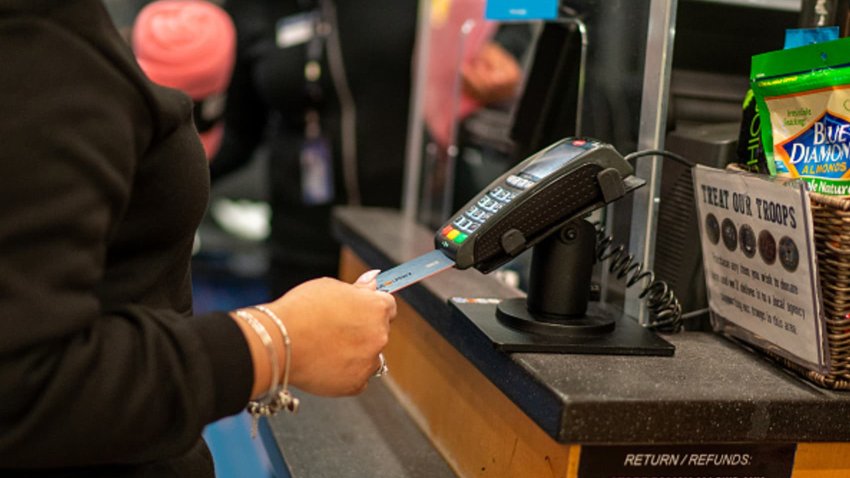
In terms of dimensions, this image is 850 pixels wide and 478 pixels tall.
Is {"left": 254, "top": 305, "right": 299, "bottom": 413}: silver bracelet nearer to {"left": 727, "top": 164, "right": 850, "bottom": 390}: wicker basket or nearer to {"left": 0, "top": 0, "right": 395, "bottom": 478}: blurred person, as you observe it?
{"left": 0, "top": 0, "right": 395, "bottom": 478}: blurred person

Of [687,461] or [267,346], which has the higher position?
[267,346]

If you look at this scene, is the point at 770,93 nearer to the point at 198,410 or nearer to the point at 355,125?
the point at 198,410

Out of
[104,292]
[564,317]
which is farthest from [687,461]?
[104,292]

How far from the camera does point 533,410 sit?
0.87 metres

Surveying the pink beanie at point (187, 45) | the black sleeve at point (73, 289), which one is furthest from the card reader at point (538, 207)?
the pink beanie at point (187, 45)

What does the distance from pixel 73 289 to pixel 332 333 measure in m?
0.22

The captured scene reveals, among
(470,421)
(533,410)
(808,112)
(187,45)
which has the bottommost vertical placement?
(470,421)

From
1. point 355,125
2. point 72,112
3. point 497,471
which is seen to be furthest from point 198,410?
point 355,125

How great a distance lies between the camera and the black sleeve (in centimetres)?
64

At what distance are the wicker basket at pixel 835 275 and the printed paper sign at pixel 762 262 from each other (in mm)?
12

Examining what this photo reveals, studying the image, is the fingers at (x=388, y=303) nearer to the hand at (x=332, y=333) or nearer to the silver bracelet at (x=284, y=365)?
the hand at (x=332, y=333)

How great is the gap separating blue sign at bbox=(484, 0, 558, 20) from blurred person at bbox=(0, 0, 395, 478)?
63 centimetres

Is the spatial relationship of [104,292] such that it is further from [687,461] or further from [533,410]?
[687,461]

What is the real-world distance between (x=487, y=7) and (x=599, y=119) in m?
0.34
